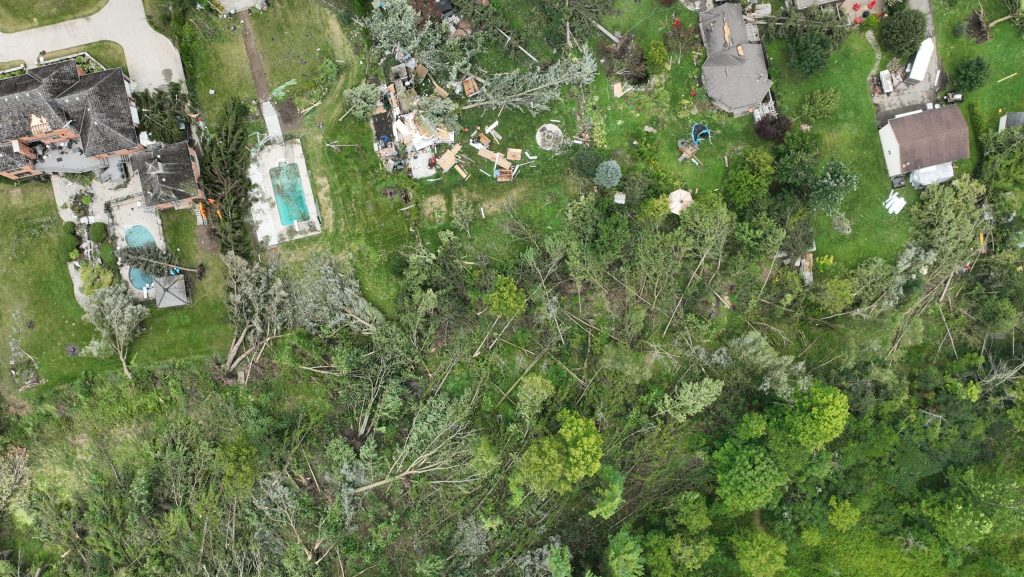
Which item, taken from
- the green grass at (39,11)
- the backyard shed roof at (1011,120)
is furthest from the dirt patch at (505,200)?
the backyard shed roof at (1011,120)

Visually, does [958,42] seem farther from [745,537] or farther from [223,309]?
[223,309]

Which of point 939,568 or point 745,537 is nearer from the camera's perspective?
point 745,537

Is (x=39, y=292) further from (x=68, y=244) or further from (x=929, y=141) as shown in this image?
(x=929, y=141)

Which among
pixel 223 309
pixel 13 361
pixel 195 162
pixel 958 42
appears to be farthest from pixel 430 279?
pixel 958 42

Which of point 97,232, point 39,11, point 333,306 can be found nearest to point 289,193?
point 333,306

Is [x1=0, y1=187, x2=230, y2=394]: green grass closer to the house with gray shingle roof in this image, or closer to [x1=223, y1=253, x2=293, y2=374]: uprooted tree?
[x1=223, y1=253, x2=293, y2=374]: uprooted tree

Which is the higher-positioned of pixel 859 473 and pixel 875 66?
pixel 875 66

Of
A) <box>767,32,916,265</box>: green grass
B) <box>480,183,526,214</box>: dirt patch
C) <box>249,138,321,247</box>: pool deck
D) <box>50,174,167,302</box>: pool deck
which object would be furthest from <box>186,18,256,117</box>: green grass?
<box>767,32,916,265</box>: green grass

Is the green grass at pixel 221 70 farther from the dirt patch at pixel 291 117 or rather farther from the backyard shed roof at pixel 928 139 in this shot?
the backyard shed roof at pixel 928 139
